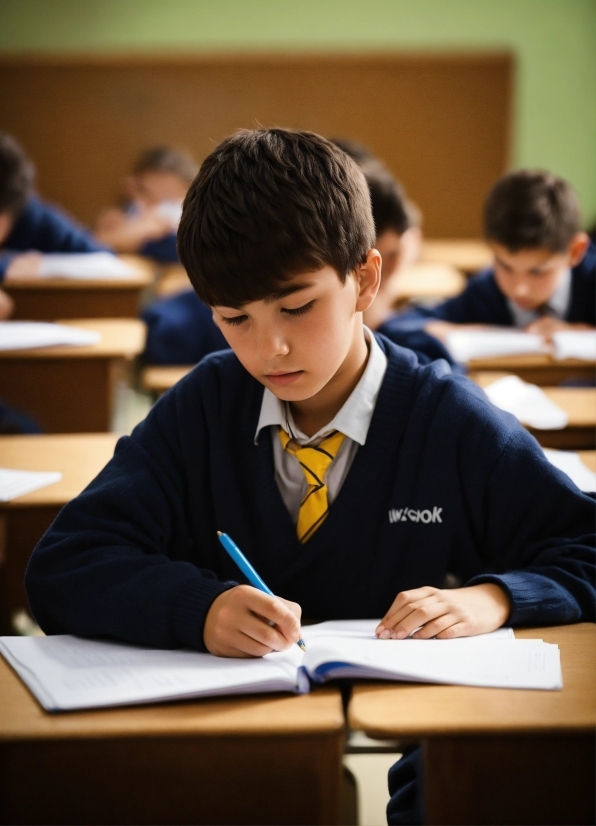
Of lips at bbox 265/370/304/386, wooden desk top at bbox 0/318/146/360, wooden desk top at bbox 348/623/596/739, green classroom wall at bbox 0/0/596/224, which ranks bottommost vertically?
wooden desk top at bbox 0/318/146/360

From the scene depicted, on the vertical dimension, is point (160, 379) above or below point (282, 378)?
below

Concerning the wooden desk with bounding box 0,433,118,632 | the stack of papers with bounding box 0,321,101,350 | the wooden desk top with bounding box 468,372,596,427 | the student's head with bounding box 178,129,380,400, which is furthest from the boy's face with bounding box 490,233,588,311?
the student's head with bounding box 178,129,380,400

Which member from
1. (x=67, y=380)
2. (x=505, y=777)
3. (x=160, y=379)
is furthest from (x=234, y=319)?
(x=67, y=380)

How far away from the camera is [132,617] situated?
1.09m

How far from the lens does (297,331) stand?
1.18m

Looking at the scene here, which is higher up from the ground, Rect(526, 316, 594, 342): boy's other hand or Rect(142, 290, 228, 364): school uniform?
Rect(526, 316, 594, 342): boy's other hand

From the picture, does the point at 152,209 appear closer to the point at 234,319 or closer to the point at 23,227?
the point at 23,227

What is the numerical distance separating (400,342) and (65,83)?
4.76 m

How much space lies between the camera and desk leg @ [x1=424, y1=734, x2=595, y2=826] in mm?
889

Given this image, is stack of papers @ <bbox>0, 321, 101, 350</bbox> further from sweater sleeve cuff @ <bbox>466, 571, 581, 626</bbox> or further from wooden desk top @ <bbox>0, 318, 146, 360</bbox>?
sweater sleeve cuff @ <bbox>466, 571, 581, 626</bbox>

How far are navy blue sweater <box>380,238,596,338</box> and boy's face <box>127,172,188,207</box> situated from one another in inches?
112

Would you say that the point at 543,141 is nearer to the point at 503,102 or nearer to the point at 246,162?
the point at 503,102

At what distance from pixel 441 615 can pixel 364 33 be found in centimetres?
572

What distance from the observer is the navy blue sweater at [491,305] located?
10.2ft
